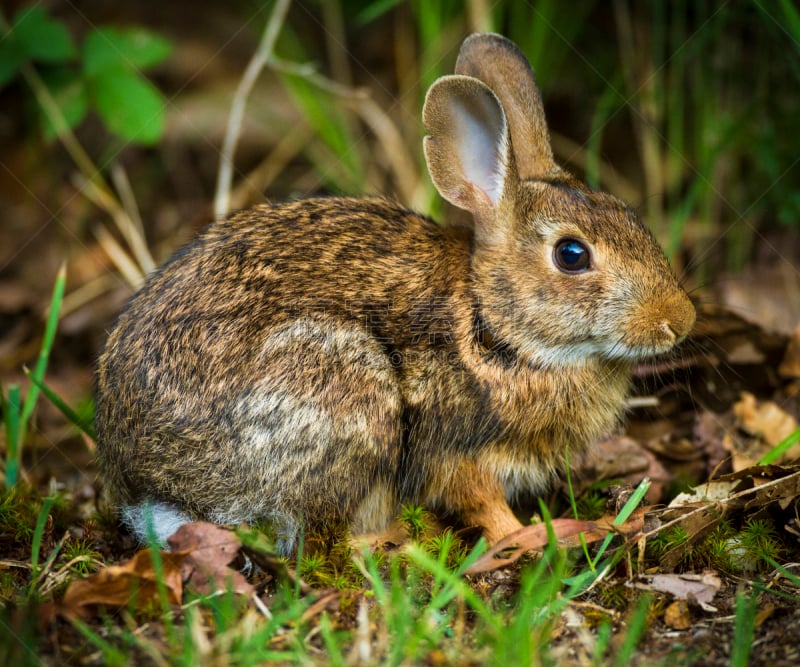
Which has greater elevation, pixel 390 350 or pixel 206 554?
pixel 390 350

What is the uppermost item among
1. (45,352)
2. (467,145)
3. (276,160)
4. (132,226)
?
(467,145)

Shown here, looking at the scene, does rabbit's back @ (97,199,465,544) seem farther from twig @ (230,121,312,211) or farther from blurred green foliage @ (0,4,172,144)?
twig @ (230,121,312,211)

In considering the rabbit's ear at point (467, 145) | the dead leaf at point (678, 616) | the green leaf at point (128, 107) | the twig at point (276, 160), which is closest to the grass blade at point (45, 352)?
the green leaf at point (128, 107)

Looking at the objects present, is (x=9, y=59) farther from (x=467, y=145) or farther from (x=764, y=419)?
(x=764, y=419)

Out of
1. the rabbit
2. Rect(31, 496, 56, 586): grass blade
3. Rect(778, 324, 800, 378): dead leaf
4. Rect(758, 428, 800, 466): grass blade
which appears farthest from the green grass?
Rect(778, 324, 800, 378): dead leaf

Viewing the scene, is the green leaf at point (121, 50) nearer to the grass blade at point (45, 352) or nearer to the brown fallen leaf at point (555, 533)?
the grass blade at point (45, 352)

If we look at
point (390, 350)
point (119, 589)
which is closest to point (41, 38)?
point (390, 350)
